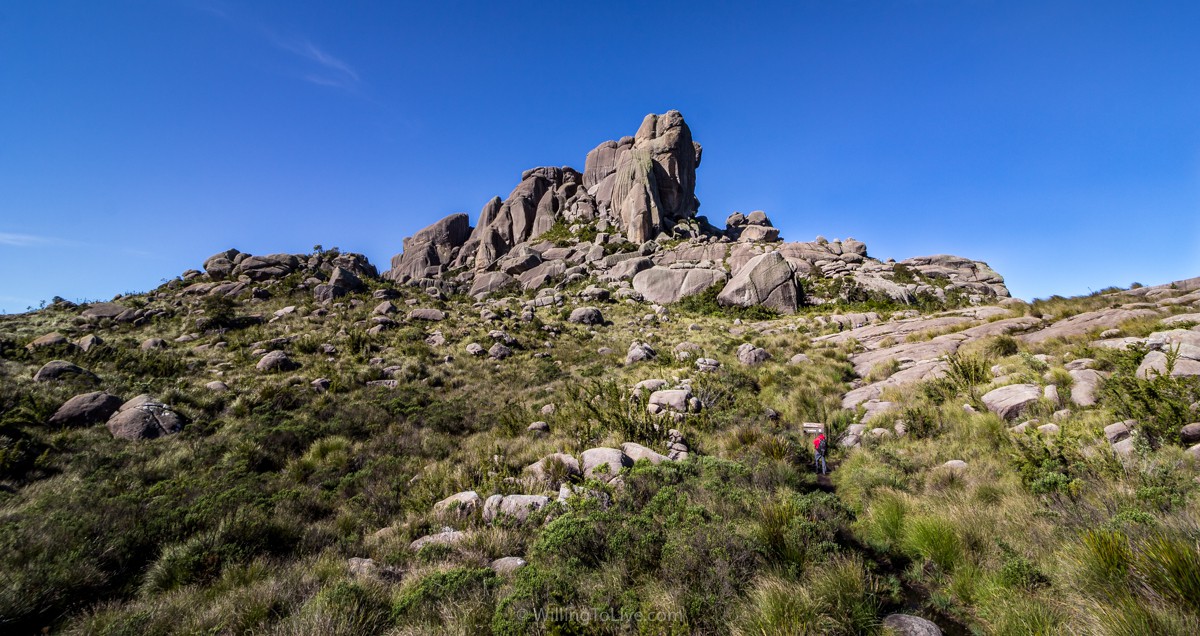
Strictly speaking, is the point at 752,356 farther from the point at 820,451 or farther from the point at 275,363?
the point at 275,363

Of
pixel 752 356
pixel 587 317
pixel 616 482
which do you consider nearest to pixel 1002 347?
pixel 752 356

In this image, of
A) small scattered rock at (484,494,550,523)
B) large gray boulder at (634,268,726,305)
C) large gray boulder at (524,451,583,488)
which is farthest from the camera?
large gray boulder at (634,268,726,305)

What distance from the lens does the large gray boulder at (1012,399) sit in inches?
269

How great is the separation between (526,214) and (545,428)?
50151 millimetres

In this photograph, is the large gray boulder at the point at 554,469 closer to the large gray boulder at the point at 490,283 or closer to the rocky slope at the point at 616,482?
the rocky slope at the point at 616,482

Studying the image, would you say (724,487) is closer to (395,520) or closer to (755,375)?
(395,520)

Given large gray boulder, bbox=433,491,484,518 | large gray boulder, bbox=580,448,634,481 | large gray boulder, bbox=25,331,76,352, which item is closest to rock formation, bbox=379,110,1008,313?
large gray boulder, bbox=25,331,76,352

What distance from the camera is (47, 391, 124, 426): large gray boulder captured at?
9180 mm

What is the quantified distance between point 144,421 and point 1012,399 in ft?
59.0

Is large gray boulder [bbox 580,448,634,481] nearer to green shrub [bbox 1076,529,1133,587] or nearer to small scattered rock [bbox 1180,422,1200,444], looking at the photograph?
green shrub [bbox 1076,529,1133,587]

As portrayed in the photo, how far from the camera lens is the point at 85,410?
9430mm

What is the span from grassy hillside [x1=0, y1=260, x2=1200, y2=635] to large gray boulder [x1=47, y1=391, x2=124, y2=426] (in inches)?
13.9

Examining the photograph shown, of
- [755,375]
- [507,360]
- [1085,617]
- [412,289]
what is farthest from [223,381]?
[412,289]

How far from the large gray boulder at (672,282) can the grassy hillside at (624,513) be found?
2060cm
